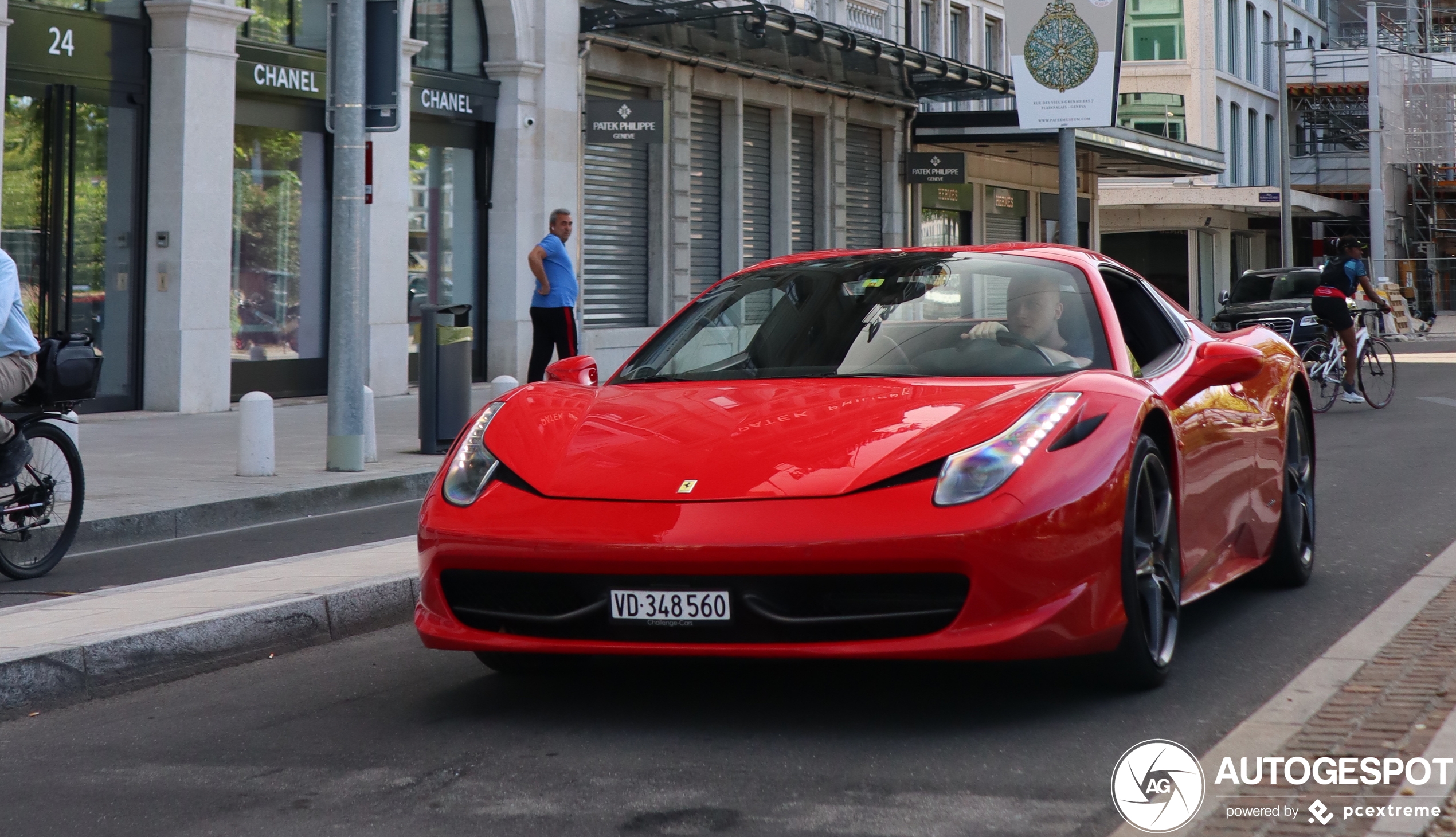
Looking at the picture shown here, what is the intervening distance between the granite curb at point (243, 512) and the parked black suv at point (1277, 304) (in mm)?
10495

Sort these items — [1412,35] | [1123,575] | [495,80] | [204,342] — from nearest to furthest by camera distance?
[1123,575], [204,342], [495,80], [1412,35]

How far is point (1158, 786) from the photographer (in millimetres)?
3922

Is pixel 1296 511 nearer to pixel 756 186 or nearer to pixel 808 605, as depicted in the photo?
pixel 808 605

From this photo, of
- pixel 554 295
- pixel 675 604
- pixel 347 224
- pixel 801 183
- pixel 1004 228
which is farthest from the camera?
pixel 1004 228

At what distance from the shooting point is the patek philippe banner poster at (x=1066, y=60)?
15.6 m

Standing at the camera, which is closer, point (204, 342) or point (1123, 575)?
point (1123, 575)

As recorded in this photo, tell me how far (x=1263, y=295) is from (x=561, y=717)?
2076 cm

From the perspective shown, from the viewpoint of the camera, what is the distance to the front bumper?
4.32 m

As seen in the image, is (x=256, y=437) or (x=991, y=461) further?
(x=256, y=437)

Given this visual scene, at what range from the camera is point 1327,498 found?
9.98m

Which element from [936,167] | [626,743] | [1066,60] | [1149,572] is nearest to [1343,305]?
[1066,60]

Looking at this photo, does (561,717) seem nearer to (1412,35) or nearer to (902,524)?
(902,524)

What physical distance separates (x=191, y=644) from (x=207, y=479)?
18.7 feet

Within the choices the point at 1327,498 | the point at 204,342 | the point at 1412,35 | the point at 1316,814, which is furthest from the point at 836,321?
the point at 1412,35
